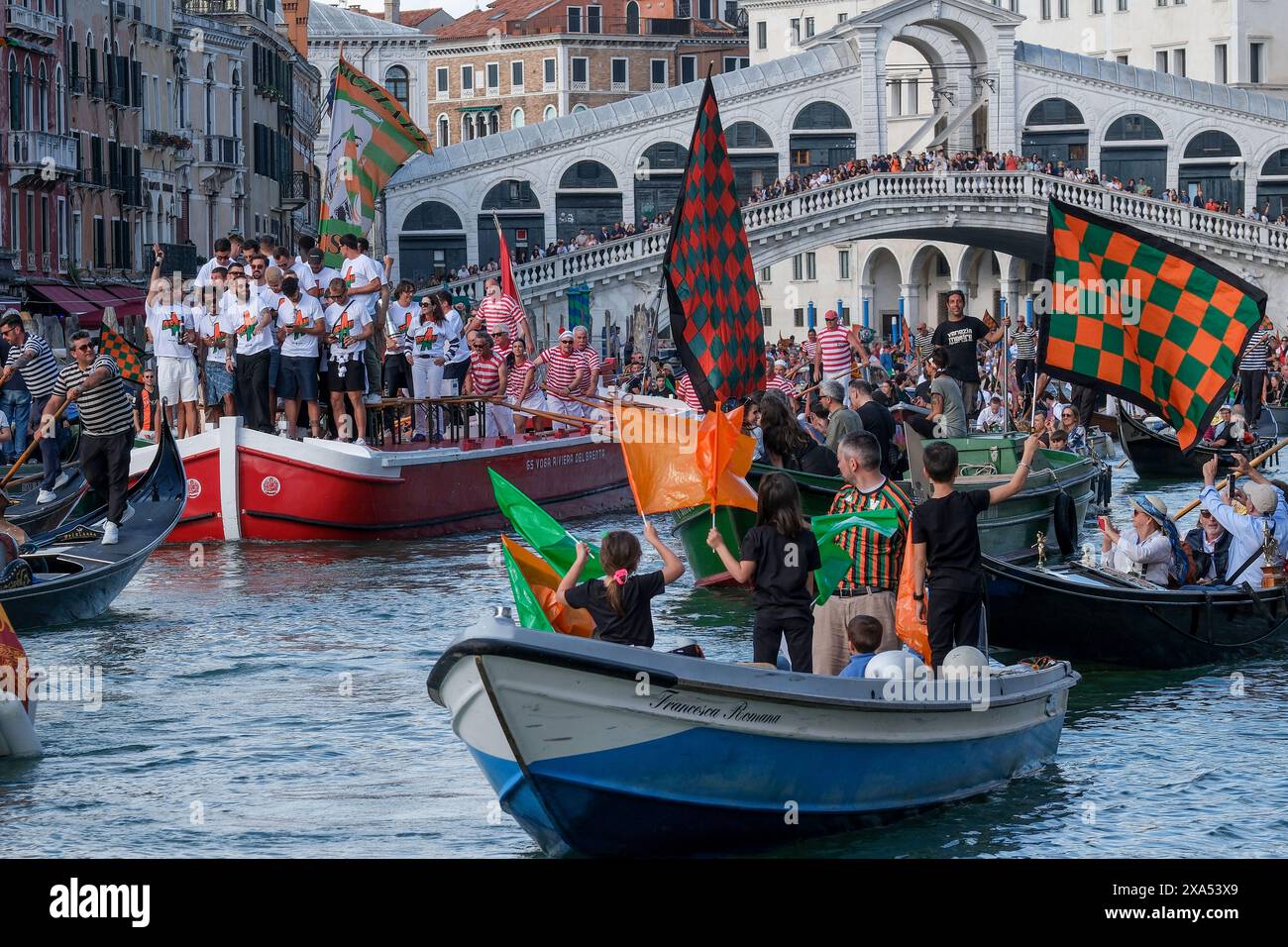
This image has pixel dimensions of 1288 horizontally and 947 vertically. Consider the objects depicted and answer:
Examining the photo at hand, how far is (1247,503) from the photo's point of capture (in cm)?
1307

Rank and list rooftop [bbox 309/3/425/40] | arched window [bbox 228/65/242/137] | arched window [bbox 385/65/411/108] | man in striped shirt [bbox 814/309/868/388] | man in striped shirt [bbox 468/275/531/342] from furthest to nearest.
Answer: arched window [bbox 385/65/411/108]
rooftop [bbox 309/3/425/40]
arched window [bbox 228/65/242/137]
man in striped shirt [bbox 468/275/531/342]
man in striped shirt [bbox 814/309/868/388]

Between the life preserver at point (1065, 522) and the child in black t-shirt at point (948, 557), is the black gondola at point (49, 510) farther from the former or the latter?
the child in black t-shirt at point (948, 557)

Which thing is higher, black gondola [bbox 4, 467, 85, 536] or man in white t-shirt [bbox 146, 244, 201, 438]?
man in white t-shirt [bbox 146, 244, 201, 438]

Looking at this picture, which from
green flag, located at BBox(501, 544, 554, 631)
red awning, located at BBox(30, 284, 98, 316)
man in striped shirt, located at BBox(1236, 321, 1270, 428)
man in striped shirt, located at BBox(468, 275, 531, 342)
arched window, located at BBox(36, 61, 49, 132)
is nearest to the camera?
green flag, located at BBox(501, 544, 554, 631)

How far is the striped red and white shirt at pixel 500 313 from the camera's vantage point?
2061 cm

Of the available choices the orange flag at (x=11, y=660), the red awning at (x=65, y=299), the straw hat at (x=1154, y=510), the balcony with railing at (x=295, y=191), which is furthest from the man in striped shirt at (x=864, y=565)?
the balcony with railing at (x=295, y=191)

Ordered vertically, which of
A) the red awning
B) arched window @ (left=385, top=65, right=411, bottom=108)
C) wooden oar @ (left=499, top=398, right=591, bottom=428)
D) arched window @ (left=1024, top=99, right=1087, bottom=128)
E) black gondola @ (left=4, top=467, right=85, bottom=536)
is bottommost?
black gondola @ (left=4, top=467, right=85, bottom=536)

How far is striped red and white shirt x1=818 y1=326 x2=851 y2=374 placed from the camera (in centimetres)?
2044

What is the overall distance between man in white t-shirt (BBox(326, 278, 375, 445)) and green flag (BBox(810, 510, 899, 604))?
317 inches

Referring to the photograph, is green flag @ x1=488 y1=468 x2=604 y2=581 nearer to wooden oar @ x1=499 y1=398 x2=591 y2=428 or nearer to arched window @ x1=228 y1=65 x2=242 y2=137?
wooden oar @ x1=499 y1=398 x2=591 y2=428

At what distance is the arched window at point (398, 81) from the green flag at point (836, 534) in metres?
75.6

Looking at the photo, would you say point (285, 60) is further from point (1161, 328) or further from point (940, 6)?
point (1161, 328)

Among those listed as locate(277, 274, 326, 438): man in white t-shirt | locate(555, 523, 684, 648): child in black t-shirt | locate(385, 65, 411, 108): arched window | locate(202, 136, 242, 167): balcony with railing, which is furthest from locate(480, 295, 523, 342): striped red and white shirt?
locate(385, 65, 411, 108): arched window
